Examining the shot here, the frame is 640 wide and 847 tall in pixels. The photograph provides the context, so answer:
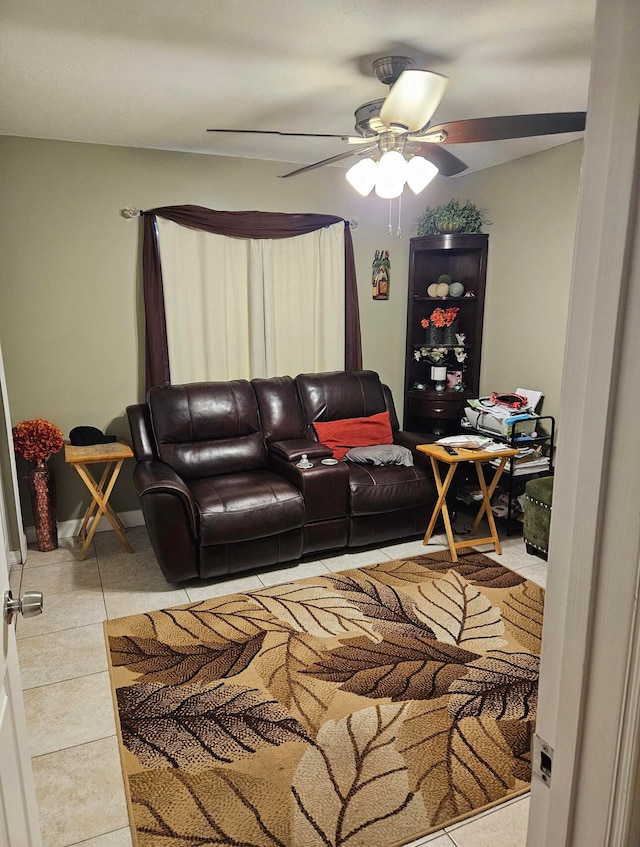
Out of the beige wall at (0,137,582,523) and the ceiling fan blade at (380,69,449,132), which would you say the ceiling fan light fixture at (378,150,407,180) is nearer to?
the ceiling fan blade at (380,69,449,132)

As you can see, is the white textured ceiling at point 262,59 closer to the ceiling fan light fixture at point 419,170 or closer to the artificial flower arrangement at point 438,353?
the ceiling fan light fixture at point 419,170

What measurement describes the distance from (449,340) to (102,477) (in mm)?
2868

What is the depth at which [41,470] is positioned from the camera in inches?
148

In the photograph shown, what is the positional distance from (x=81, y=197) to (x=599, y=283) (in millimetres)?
3975

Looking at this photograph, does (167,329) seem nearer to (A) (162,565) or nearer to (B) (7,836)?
(A) (162,565)

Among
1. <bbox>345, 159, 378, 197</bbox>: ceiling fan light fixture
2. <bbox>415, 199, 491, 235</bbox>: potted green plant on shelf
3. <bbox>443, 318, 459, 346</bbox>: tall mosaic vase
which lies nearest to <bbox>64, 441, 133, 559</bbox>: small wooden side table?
<bbox>345, 159, 378, 197</bbox>: ceiling fan light fixture

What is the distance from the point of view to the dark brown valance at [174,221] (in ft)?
13.3

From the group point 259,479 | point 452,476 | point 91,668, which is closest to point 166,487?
point 259,479

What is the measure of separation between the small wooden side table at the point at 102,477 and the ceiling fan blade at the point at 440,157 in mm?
2420

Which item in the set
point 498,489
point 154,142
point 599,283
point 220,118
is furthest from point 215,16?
point 498,489

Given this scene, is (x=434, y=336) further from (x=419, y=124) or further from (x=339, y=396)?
(x=419, y=124)

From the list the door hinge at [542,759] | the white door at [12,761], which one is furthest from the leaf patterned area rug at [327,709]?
the door hinge at [542,759]

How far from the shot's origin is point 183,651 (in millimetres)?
2730

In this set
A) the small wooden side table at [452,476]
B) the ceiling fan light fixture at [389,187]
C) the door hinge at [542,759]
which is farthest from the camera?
the small wooden side table at [452,476]
